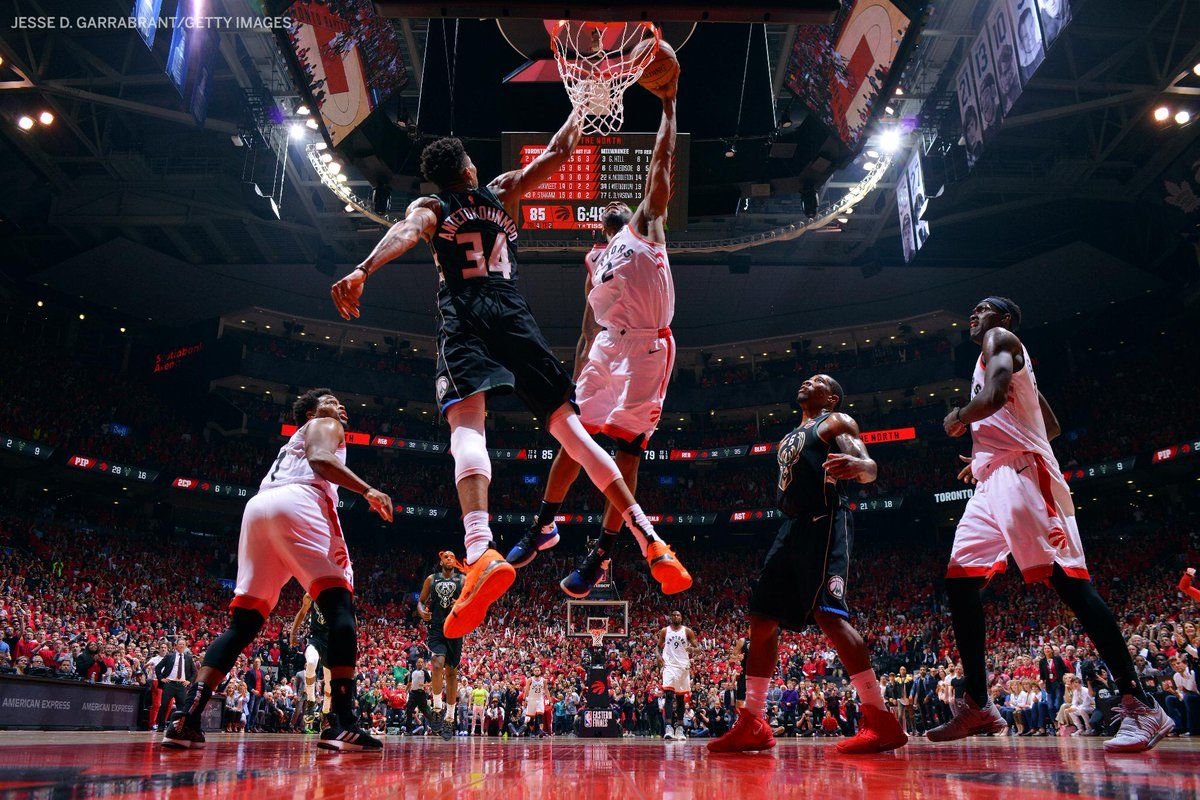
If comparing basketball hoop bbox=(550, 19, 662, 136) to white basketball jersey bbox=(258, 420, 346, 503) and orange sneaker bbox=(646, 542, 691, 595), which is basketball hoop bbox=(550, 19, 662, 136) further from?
orange sneaker bbox=(646, 542, 691, 595)

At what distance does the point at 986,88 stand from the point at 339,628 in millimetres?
13591

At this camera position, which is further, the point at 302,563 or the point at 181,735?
the point at 302,563

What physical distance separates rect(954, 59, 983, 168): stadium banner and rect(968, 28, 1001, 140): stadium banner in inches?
6.9

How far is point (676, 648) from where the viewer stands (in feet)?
37.3

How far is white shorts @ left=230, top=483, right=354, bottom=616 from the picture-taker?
4211 millimetres

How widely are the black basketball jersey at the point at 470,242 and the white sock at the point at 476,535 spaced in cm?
109

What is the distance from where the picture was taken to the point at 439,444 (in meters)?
31.2

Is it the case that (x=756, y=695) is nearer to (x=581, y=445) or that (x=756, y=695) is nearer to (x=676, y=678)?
(x=581, y=445)

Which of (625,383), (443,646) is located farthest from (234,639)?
(443,646)

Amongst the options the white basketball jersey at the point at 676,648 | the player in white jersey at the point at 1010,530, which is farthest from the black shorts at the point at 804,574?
the white basketball jersey at the point at 676,648

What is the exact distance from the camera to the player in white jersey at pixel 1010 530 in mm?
3844

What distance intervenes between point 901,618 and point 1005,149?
13.8 meters

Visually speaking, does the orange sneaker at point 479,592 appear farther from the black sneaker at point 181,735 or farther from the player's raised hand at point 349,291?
the black sneaker at point 181,735

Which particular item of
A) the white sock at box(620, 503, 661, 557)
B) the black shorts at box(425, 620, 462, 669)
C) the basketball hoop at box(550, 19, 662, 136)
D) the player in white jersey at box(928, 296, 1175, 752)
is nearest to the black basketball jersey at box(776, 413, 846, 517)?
the player in white jersey at box(928, 296, 1175, 752)
